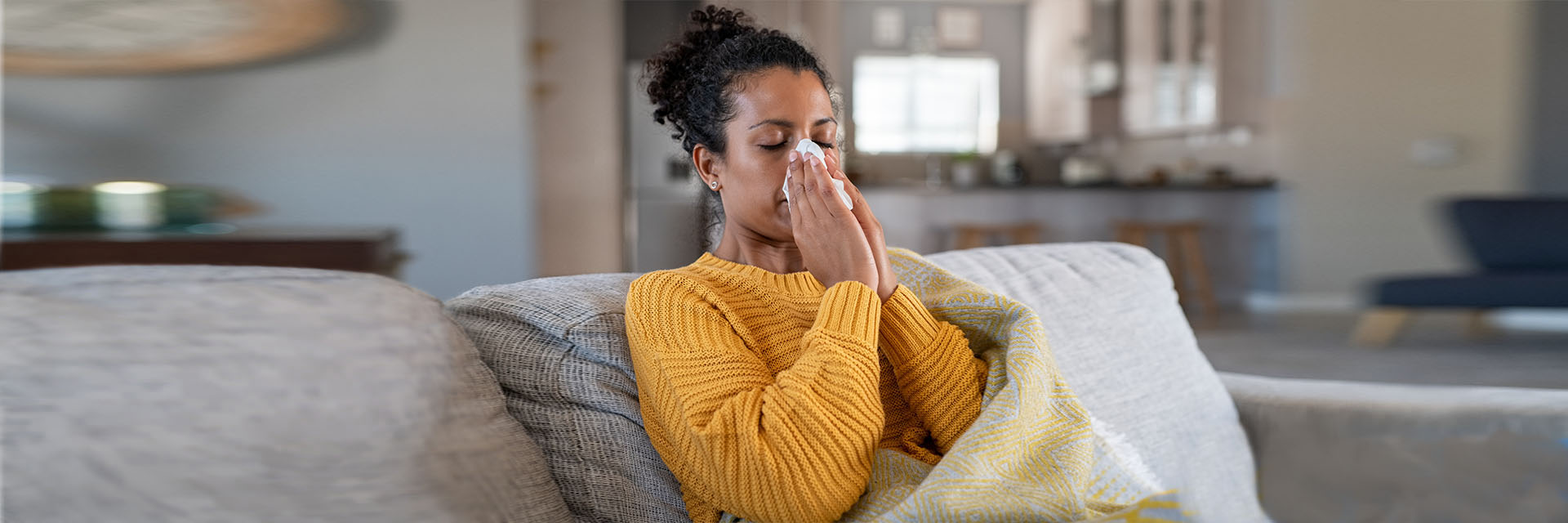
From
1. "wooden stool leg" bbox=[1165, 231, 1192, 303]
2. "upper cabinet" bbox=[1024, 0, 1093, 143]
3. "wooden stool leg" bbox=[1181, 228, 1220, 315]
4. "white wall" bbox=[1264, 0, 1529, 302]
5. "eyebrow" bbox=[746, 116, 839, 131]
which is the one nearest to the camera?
"eyebrow" bbox=[746, 116, 839, 131]

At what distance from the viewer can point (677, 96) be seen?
134 centimetres

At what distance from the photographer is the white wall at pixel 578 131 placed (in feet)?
23.8

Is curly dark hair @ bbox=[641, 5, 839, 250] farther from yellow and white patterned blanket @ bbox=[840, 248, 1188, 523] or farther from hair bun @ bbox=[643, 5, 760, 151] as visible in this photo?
yellow and white patterned blanket @ bbox=[840, 248, 1188, 523]

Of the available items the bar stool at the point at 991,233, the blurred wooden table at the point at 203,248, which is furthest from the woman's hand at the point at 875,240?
the bar stool at the point at 991,233

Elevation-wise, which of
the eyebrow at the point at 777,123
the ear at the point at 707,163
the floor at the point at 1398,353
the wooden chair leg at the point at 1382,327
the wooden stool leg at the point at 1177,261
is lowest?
the floor at the point at 1398,353

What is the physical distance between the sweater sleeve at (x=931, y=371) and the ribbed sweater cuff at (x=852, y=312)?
58 millimetres

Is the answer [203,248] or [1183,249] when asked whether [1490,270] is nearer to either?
[1183,249]

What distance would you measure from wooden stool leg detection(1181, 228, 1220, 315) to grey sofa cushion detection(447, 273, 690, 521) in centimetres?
597

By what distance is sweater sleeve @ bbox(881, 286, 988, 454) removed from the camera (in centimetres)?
110

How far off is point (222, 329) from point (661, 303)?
15.1 inches

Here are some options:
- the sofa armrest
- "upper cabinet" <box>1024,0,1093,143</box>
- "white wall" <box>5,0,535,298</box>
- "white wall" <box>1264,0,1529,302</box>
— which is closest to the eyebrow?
the sofa armrest

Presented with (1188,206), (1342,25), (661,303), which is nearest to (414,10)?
(661,303)

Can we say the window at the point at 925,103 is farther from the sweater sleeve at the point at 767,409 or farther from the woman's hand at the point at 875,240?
the sweater sleeve at the point at 767,409

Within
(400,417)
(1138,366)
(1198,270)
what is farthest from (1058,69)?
(400,417)
